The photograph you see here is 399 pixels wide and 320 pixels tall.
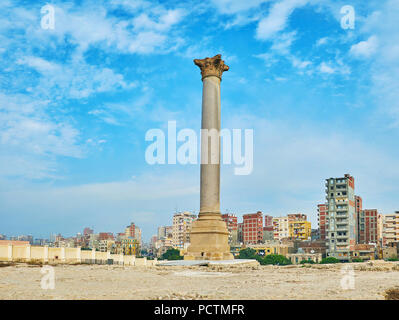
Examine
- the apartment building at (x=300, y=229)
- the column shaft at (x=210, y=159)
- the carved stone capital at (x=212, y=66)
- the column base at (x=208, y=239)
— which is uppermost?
the carved stone capital at (x=212, y=66)

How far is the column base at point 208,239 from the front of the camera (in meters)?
20.3

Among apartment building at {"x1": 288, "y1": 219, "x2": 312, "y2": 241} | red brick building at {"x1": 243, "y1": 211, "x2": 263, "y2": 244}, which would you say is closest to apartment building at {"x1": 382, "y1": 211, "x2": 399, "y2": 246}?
apartment building at {"x1": 288, "y1": 219, "x2": 312, "y2": 241}

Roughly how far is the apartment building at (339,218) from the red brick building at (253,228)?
1404 inches

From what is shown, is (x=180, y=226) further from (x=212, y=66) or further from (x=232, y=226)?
(x=212, y=66)

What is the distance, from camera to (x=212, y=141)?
2155 centimetres

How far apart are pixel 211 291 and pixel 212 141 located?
579 inches

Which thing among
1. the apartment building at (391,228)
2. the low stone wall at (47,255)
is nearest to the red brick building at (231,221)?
the apartment building at (391,228)

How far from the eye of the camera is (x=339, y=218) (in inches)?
3125

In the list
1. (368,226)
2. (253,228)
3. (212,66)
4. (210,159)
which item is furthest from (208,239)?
(253,228)

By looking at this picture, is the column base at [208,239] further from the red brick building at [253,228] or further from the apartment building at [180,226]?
the apartment building at [180,226]

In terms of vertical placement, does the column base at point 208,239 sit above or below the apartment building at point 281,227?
above

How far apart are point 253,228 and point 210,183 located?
97.4 metres

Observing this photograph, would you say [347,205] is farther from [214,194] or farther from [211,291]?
[211,291]

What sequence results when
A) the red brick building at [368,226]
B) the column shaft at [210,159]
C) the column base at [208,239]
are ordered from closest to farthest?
the column base at [208,239]
the column shaft at [210,159]
the red brick building at [368,226]
